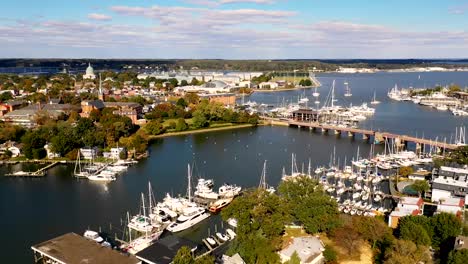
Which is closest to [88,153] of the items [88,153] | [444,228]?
[88,153]

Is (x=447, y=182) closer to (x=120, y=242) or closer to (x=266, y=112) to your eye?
(x=120, y=242)

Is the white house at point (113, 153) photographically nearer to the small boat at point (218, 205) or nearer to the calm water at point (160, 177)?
the calm water at point (160, 177)

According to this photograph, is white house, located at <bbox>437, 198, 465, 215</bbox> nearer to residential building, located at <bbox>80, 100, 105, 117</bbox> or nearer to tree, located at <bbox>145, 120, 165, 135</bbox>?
tree, located at <bbox>145, 120, 165, 135</bbox>

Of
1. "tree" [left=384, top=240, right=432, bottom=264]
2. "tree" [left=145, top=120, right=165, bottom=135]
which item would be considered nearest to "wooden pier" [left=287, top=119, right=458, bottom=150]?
"tree" [left=145, top=120, right=165, bottom=135]

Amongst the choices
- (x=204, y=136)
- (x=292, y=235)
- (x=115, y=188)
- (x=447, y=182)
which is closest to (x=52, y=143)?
(x=115, y=188)

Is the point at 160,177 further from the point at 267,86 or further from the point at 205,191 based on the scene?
the point at 267,86

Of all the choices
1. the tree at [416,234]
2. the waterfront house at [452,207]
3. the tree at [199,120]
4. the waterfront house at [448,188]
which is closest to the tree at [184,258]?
the tree at [416,234]

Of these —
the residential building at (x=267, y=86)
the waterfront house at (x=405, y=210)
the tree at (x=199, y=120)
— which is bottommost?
the waterfront house at (x=405, y=210)
